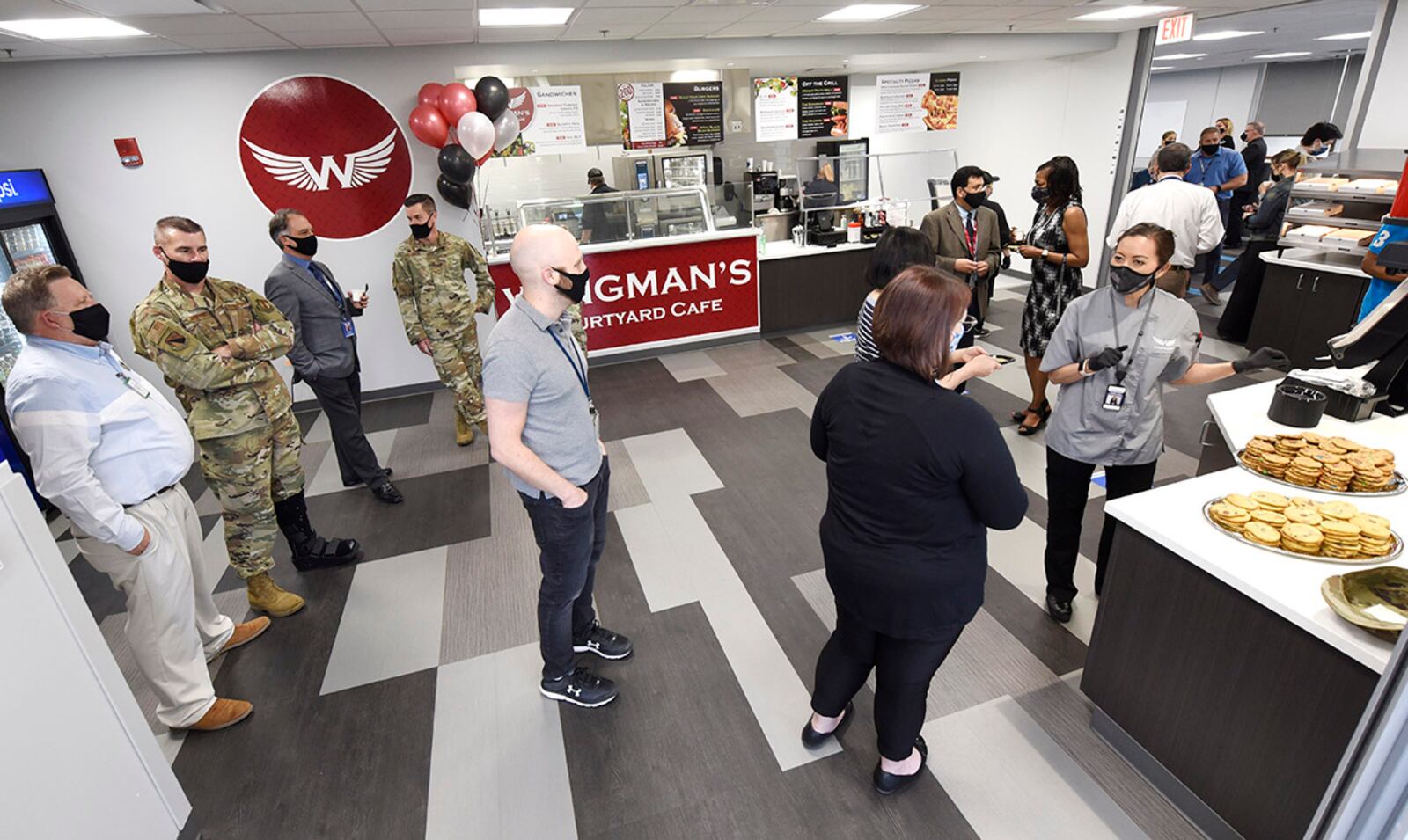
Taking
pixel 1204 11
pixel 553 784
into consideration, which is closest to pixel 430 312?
pixel 553 784

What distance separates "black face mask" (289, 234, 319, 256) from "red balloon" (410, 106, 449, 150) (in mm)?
1808

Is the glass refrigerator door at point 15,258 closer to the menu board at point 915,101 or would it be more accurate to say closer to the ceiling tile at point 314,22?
the ceiling tile at point 314,22

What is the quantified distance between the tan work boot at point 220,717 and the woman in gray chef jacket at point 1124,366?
299 cm

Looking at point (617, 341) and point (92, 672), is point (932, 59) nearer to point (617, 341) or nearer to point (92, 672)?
point (617, 341)

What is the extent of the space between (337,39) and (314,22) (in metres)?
0.59

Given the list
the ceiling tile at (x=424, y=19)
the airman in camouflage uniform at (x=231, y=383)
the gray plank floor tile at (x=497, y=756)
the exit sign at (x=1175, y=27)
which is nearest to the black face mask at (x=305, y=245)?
the airman in camouflage uniform at (x=231, y=383)

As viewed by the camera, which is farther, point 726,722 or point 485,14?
point 485,14

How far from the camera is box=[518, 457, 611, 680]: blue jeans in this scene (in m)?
1.96

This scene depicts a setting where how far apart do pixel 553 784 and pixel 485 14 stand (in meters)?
4.17

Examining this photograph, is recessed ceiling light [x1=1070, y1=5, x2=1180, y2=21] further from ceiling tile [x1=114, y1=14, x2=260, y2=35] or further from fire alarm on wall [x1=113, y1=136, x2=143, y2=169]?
fire alarm on wall [x1=113, y1=136, x2=143, y2=169]

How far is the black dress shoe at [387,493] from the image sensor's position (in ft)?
12.2

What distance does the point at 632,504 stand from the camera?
355 centimetres

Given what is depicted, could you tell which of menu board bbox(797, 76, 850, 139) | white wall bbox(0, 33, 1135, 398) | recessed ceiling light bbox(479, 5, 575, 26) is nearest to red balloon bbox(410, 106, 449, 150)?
white wall bbox(0, 33, 1135, 398)

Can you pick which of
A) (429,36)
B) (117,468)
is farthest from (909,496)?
(429,36)
